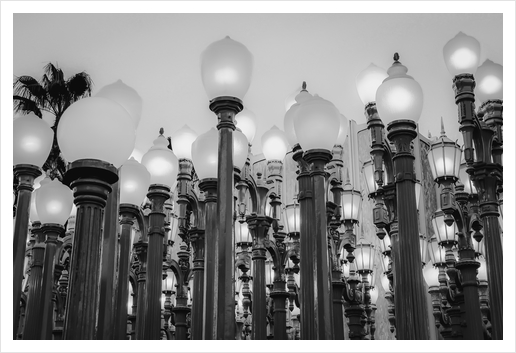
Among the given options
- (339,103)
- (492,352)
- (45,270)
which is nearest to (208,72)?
(45,270)

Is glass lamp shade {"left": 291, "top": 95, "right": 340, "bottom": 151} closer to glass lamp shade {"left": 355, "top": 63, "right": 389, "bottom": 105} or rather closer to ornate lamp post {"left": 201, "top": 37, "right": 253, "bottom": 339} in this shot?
ornate lamp post {"left": 201, "top": 37, "right": 253, "bottom": 339}

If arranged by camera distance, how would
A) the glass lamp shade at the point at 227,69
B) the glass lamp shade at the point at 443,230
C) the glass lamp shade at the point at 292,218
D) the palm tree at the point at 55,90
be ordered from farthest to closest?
the palm tree at the point at 55,90 < the glass lamp shade at the point at 443,230 < the glass lamp shade at the point at 292,218 < the glass lamp shade at the point at 227,69

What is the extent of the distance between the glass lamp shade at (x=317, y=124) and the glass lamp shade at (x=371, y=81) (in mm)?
1011

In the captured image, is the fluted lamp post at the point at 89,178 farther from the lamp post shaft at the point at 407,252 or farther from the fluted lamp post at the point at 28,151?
the lamp post shaft at the point at 407,252

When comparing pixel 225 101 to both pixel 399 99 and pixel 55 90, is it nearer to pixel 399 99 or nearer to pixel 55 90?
pixel 399 99

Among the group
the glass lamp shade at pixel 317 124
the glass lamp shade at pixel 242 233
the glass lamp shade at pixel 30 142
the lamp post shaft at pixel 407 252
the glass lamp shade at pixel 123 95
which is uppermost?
the glass lamp shade at pixel 242 233

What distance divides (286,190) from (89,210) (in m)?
17.1

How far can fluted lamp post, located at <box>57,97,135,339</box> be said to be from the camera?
3373 millimetres

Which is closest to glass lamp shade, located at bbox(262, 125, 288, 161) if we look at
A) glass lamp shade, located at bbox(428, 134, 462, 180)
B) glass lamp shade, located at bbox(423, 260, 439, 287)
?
glass lamp shade, located at bbox(428, 134, 462, 180)

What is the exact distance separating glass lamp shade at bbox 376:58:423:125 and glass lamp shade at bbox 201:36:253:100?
121 centimetres

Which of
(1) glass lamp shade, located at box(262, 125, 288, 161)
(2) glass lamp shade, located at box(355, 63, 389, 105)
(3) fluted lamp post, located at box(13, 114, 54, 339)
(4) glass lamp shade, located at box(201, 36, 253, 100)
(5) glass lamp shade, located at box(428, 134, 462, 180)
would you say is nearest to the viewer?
(4) glass lamp shade, located at box(201, 36, 253, 100)

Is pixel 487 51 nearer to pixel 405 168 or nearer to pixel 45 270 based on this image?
pixel 405 168

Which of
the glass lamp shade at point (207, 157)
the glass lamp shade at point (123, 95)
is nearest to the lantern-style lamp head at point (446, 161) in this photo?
the glass lamp shade at point (207, 157)

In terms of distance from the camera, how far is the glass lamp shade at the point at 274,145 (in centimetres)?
738
